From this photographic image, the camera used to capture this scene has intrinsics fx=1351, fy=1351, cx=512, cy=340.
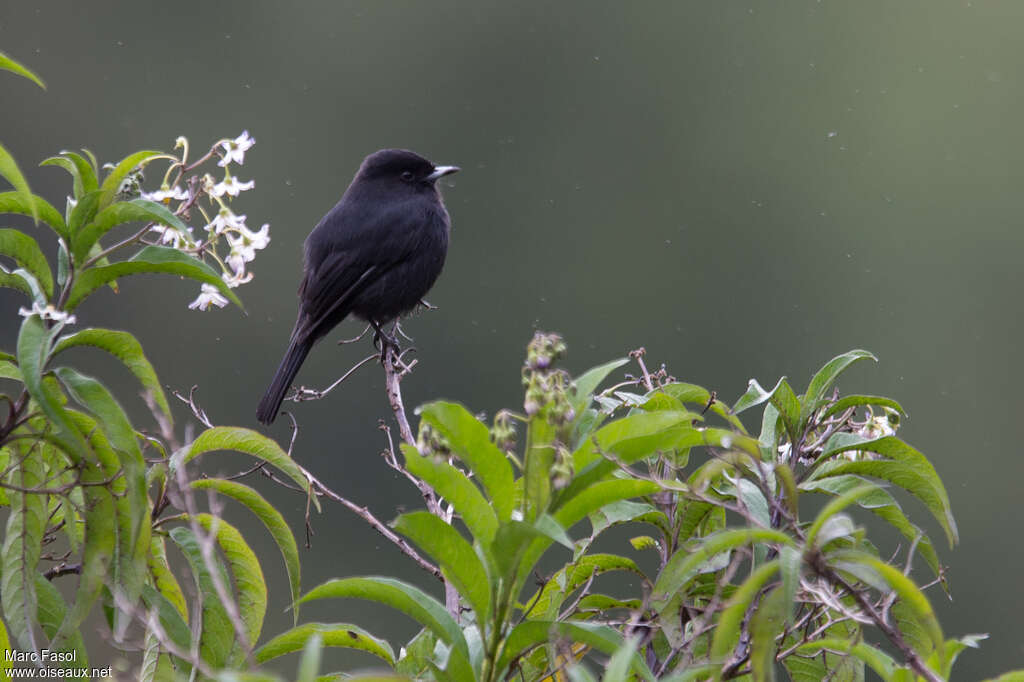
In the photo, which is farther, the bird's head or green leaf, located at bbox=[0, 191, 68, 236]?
the bird's head

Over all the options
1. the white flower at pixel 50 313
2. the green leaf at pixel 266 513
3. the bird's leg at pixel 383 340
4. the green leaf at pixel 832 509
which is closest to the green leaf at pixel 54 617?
the green leaf at pixel 266 513

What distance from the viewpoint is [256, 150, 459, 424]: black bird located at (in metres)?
6.66

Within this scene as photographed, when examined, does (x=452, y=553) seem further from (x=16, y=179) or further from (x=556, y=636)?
(x=16, y=179)

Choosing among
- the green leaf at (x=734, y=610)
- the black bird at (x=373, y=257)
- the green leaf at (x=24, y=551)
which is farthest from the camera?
the black bird at (x=373, y=257)

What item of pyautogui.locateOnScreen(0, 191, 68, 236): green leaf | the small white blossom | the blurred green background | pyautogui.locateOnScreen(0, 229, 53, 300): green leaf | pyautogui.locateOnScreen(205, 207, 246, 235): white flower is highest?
pyautogui.locateOnScreen(0, 191, 68, 236): green leaf

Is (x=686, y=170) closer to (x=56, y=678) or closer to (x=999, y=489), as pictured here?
(x=999, y=489)

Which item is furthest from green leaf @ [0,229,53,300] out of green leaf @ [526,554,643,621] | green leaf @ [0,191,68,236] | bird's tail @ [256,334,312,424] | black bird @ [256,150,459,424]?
black bird @ [256,150,459,424]

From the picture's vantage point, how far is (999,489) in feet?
88.2

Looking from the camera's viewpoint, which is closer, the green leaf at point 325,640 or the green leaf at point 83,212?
the green leaf at point 325,640

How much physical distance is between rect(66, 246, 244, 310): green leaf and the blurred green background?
15.3 metres

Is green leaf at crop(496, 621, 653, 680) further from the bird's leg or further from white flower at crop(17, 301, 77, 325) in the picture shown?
the bird's leg

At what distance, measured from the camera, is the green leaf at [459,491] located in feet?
6.63

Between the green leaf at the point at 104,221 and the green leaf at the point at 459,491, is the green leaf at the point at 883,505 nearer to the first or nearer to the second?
the green leaf at the point at 459,491

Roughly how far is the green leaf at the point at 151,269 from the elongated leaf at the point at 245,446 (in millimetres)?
266
